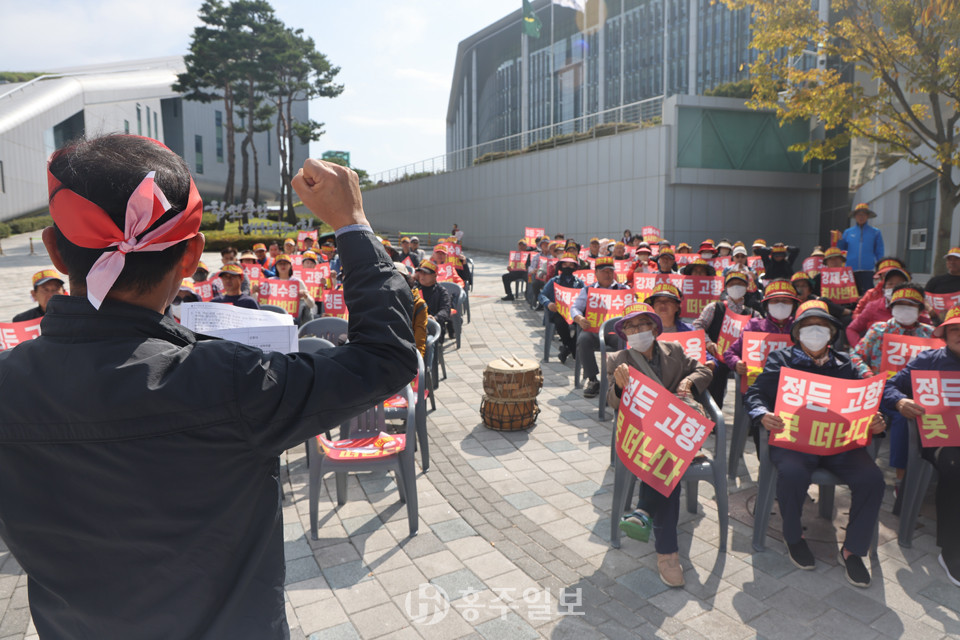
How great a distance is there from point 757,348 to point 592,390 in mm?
2822

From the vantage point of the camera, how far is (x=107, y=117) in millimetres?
22188

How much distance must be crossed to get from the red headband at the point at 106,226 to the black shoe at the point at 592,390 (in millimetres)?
7292

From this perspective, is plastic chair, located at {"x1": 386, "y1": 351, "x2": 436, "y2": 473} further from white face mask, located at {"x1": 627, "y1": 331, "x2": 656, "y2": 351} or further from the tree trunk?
the tree trunk

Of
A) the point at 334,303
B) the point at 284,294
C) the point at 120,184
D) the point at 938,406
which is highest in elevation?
the point at 120,184

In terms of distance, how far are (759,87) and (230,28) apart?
34076 millimetres

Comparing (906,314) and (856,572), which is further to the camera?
(906,314)

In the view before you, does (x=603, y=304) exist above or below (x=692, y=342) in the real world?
above

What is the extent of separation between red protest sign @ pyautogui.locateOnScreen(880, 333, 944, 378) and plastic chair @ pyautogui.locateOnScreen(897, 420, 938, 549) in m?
0.96

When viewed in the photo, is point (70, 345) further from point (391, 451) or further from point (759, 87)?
point (759, 87)

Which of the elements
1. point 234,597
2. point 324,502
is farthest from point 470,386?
point 234,597

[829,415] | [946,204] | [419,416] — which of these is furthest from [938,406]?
[946,204]

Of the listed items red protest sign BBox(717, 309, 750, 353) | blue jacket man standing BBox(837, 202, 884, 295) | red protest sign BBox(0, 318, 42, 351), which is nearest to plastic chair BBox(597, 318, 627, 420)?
red protest sign BBox(717, 309, 750, 353)

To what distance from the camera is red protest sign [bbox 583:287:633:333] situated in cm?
801

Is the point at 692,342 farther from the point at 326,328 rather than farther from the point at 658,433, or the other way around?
the point at 326,328
